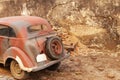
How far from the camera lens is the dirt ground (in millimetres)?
8180

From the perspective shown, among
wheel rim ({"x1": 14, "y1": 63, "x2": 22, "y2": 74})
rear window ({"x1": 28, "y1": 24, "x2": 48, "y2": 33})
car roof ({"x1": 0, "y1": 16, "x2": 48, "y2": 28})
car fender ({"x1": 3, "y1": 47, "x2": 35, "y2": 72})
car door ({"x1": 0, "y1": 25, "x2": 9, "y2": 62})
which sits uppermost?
car roof ({"x1": 0, "y1": 16, "x2": 48, "y2": 28})

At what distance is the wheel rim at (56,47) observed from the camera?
7931 mm

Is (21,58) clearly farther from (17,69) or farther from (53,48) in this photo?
(53,48)

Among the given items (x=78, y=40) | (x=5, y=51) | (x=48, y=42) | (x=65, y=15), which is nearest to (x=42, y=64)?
(x=48, y=42)

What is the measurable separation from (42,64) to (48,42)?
0.66 metres

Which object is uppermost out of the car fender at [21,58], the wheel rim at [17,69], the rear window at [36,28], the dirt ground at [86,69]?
the rear window at [36,28]

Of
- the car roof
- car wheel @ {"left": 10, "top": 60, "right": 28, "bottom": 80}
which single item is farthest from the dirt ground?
the car roof

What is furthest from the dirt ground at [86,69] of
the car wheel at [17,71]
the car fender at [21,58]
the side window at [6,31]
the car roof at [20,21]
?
the car roof at [20,21]

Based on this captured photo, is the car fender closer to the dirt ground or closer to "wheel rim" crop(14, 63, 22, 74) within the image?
"wheel rim" crop(14, 63, 22, 74)

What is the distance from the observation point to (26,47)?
299 inches

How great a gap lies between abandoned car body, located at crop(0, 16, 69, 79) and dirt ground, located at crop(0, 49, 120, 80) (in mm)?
538

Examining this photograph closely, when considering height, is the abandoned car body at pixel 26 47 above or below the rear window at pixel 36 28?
below

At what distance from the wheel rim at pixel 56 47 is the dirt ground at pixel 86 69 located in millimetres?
817

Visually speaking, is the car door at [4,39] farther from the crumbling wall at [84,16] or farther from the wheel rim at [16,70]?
the crumbling wall at [84,16]
